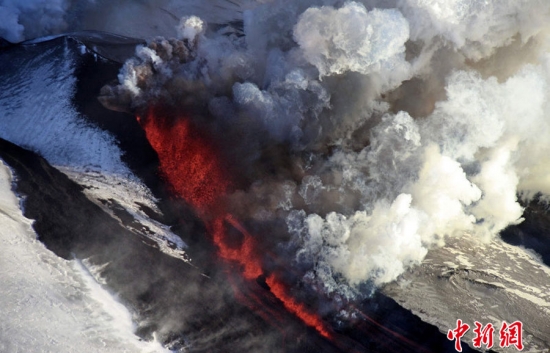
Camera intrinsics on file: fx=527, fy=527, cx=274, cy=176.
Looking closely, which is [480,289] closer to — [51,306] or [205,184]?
[205,184]

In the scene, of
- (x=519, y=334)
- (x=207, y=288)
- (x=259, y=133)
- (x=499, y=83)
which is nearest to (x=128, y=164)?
(x=259, y=133)

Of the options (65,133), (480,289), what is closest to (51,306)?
(65,133)

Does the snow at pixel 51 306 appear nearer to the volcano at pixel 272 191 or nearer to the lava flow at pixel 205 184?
the volcano at pixel 272 191

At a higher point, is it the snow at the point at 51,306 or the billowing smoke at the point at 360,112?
the billowing smoke at the point at 360,112

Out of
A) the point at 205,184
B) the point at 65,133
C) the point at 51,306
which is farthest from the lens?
the point at 205,184

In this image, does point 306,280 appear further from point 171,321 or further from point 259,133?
point 259,133

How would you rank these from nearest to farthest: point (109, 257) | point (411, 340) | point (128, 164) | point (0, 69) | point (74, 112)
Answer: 1. point (109, 257)
2. point (411, 340)
3. point (128, 164)
4. point (74, 112)
5. point (0, 69)

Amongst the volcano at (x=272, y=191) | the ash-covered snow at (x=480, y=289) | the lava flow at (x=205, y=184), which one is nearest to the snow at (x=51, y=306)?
the volcano at (x=272, y=191)
